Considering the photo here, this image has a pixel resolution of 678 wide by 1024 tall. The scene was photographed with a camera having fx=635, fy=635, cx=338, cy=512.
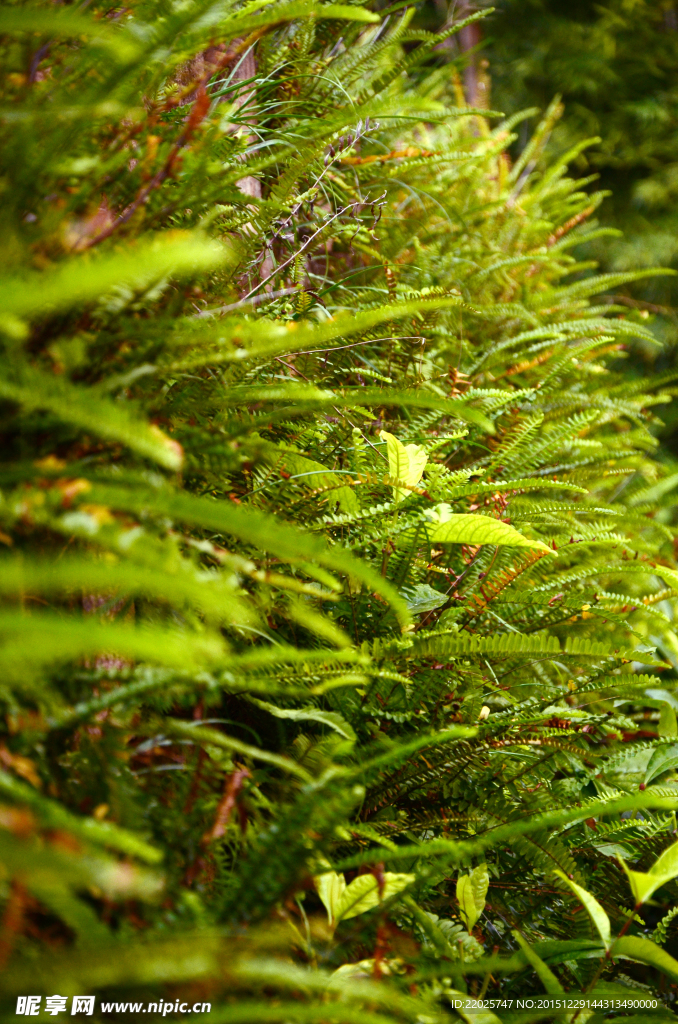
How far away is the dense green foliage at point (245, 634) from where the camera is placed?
345 millimetres

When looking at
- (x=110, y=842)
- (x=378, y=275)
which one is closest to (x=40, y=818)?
(x=110, y=842)

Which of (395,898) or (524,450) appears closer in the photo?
(395,898)

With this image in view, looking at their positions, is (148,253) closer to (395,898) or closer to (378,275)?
(395,898)

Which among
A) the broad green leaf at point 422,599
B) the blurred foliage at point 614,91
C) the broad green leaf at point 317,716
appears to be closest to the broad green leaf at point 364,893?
the broad green leaf at point 317,716

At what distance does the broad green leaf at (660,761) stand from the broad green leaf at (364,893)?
0.42m

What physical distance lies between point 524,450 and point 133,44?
68 centimetres

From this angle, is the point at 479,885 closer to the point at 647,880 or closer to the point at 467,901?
the point at 467,901

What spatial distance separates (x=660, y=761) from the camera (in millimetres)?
779

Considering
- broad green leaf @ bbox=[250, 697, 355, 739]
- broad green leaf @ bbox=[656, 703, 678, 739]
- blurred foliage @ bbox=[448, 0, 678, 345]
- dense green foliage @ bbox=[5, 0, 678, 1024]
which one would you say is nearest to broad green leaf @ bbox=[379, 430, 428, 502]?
dense green foliage @ bbox=[5, 0, 678, 1024]

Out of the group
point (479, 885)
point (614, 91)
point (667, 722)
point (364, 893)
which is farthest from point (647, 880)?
point (614, 91)

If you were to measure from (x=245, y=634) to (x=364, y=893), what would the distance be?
239 millimetres

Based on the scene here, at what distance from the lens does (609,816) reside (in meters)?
0.76

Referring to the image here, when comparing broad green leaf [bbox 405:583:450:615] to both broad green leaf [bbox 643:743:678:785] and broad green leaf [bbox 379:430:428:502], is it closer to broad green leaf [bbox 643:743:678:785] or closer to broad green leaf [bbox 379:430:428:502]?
broad green leaf [bbox 379:430:428:502]

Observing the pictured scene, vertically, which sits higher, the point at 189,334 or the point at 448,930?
the point at 189,334
